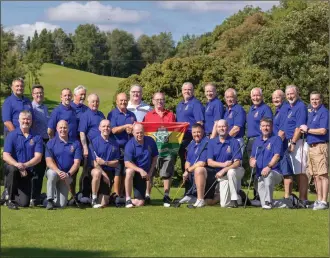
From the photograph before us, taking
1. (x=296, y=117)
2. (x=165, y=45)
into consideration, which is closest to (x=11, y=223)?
(x=296, y=117)

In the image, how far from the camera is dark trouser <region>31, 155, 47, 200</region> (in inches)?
464

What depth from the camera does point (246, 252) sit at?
781 centimetres

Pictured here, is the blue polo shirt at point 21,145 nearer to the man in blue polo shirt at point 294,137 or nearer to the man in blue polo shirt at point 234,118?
the man in blue polo shirt at point 234,118

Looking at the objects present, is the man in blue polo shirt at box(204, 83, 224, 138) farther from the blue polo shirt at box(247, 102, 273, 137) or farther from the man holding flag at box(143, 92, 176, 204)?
the man holding flag at box(143, 92, 176, 204)

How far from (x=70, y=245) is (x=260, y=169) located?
15.6ft

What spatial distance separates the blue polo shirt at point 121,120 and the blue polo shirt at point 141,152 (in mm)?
401

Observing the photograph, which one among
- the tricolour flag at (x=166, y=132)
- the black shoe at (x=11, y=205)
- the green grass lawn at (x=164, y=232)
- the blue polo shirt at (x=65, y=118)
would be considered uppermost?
the blue polo shirt at (x=65, y=118)

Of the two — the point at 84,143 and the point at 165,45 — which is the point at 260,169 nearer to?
the point at 84,143

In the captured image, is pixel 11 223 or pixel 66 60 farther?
pixel 66 60

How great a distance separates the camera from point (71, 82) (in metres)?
78.8

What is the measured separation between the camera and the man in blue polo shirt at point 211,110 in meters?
12.6

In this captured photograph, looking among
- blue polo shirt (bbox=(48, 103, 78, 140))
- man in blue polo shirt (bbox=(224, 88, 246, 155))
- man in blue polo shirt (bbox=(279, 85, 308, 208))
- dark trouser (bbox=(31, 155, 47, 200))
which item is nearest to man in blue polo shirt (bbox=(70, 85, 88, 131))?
blue polo shirt (bbox=(48, 103, 78, 140))

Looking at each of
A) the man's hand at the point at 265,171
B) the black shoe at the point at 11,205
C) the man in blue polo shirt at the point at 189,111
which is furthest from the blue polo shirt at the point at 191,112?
the black shoe at the point at 11,205

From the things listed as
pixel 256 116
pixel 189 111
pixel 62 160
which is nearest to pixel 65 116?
pixel 62 160
